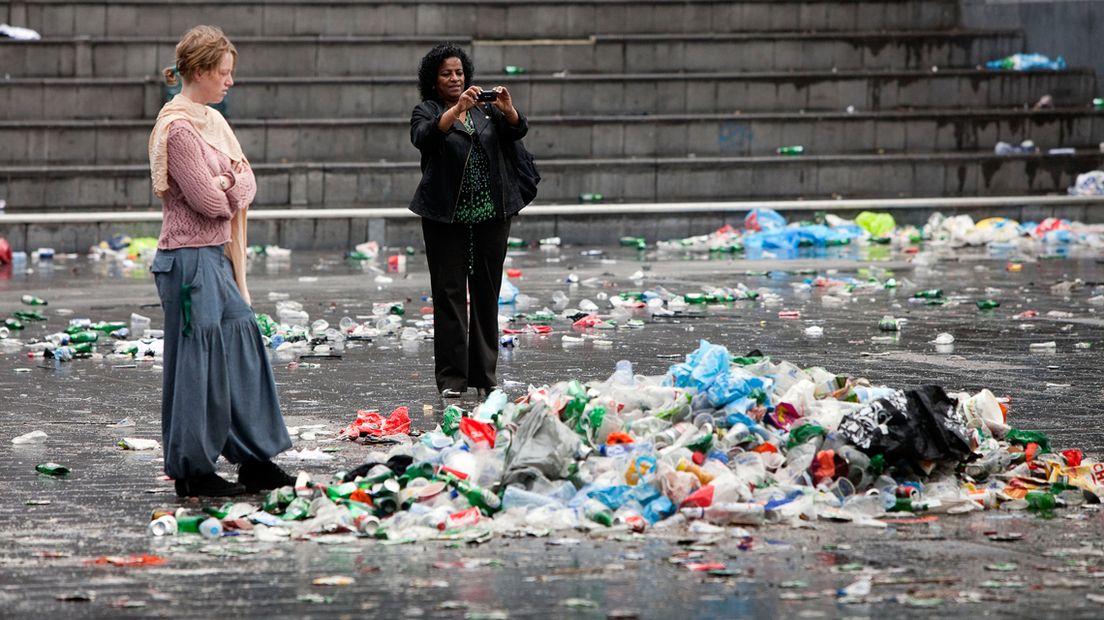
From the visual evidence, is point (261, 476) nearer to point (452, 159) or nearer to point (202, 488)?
point (202, 488)

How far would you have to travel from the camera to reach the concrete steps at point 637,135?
19.5 metres

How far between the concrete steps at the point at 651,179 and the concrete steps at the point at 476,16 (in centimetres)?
212

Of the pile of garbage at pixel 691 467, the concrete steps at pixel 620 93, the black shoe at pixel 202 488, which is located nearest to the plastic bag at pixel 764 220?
the concrete steps at pixel 620 93

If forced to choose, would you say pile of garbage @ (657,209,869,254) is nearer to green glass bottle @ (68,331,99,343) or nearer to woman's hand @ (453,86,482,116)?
green glass bottle @ (68,331,99,343)

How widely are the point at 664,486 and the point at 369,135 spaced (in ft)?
46.0

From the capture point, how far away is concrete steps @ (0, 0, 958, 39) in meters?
20.6

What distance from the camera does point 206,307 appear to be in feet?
21.8

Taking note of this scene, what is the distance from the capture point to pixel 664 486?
20.6ft

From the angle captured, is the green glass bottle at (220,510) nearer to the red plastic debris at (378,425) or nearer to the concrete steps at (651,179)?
the red plastic debris at (378,425)

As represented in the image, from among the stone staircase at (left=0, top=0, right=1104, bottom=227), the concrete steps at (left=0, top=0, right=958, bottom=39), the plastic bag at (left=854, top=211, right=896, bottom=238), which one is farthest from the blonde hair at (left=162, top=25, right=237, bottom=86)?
the concrete steps at (left=0, top=0, right=958, bottom=39)

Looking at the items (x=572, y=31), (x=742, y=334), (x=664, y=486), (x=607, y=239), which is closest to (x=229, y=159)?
(x=664, y=486)

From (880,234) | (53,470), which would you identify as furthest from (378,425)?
(880,234)

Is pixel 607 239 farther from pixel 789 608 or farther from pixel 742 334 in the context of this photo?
pixel 789 608

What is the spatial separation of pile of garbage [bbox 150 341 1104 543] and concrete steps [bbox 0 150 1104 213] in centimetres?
1234
